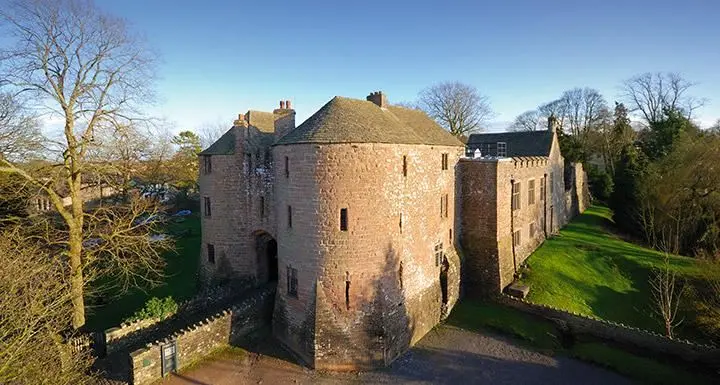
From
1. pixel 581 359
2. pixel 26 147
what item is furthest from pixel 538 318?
pixel 26 147

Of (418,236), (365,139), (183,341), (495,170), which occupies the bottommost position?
(183,341)

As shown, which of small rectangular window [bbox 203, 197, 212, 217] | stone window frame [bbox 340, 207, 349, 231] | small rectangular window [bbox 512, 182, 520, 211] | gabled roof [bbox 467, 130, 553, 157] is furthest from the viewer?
gabled roof [bbox 467, 130, 553, 157]

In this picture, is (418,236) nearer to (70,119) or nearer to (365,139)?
(365,139)

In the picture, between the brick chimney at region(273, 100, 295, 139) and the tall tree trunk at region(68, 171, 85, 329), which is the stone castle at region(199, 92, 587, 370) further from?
the tall tree trunk at region(68, 171, 85, 329)

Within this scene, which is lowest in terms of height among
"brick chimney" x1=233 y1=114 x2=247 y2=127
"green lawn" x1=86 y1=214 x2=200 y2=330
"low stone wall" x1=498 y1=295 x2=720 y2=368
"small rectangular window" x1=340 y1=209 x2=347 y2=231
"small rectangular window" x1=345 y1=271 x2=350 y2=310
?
"low stone wall" x1=498 y1=295 x2=720 y2=368

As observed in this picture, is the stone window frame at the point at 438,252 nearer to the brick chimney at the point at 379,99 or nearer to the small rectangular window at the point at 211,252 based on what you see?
the brick chimney at the point at 379,99

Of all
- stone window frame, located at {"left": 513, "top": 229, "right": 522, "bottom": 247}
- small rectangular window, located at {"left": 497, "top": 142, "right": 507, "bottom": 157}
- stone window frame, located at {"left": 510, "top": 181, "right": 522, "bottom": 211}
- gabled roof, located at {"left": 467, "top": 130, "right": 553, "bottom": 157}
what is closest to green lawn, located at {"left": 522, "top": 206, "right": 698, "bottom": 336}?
stone window frame, located at {"left": 513, "top": 229, "right": 522, "bottom": 247}

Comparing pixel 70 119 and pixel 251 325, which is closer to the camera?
pixel 70 119
